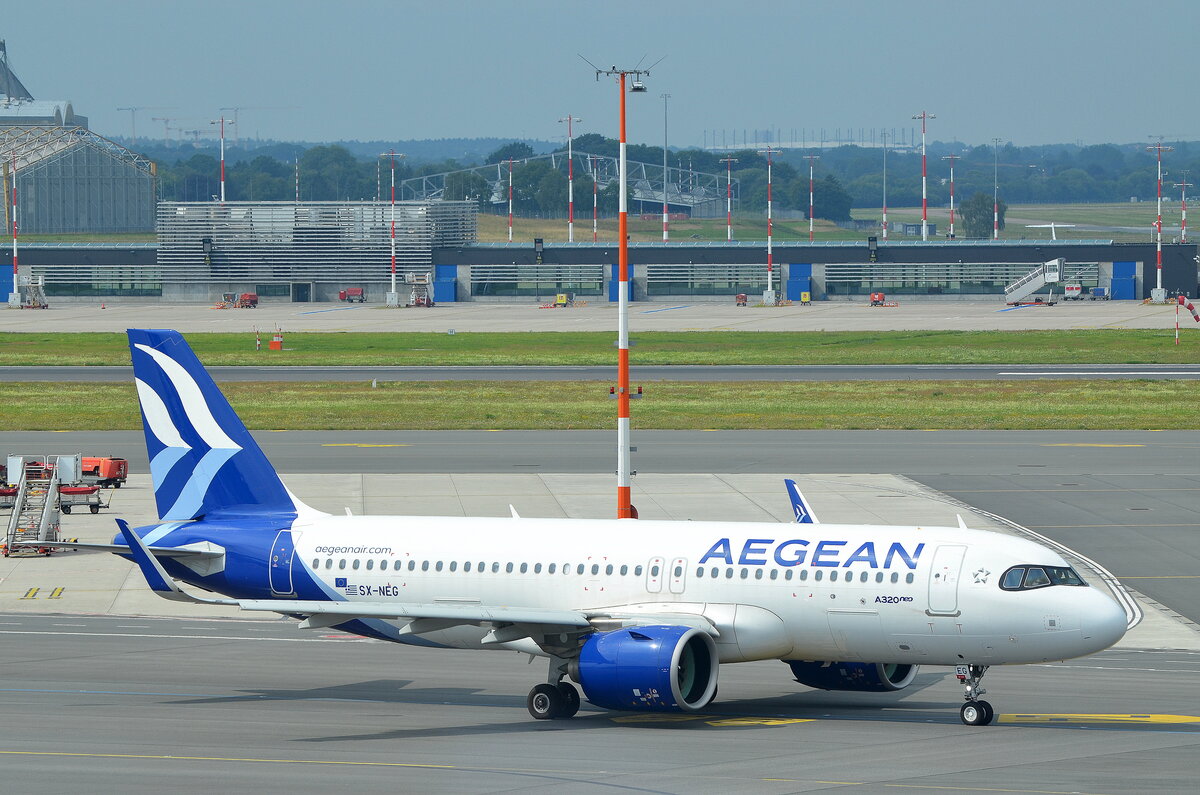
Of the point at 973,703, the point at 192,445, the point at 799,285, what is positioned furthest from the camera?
the point at 799,285

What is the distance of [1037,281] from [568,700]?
150053 mm

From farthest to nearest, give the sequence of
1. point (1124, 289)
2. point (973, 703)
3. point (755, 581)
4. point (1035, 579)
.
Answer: point (1124, 289), point (755, 581), point (973, 703), point (1035, 579)

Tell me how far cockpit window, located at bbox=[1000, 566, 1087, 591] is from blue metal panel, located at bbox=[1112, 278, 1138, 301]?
15321 centimetres

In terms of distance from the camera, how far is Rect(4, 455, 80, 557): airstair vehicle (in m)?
45.4

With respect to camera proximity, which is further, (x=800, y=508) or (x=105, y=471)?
(x=105, y=471)

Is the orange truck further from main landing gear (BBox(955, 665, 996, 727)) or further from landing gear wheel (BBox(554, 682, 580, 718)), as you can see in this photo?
main landing gear (BBox(955, 665, 996, 727))

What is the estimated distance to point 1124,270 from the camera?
172625mm

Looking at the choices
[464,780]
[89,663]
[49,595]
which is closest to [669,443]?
[49,595]

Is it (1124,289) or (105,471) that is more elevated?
(1124,289)

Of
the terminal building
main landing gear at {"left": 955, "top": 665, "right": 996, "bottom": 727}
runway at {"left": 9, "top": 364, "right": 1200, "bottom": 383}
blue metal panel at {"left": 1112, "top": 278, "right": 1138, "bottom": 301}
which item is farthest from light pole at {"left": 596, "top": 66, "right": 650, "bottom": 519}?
blue metal panel at {"left": 1112, "top": 278, "right": 1138, "bottom": 301}

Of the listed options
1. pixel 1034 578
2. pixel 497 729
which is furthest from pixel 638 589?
pixel 1034 578

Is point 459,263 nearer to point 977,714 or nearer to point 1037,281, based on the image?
point 1037,281

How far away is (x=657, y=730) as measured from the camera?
2669 cm

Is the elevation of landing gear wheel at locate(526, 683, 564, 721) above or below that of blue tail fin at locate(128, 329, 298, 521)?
below
